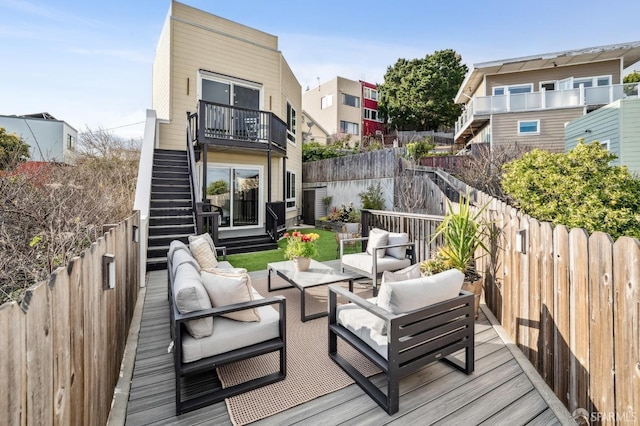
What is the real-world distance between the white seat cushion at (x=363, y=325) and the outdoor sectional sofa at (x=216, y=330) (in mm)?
599

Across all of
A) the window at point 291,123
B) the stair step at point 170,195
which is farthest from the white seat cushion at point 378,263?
the window at point 291,123

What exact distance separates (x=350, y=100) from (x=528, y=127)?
15828 millimetres

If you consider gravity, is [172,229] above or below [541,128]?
below

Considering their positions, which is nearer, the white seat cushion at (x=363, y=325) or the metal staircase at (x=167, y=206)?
the white seat cushion at (x=363, y=325)

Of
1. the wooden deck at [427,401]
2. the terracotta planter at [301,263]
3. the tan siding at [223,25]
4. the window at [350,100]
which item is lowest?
the wooden deck at [427,401]

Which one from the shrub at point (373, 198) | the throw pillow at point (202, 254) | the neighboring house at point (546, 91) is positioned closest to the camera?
the throw pillow at point (202, 254)

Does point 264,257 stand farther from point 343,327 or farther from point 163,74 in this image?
point 163,74

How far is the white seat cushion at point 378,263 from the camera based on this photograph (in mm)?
5121

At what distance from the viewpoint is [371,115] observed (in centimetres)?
3088

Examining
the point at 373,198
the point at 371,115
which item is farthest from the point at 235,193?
the point at 371,115

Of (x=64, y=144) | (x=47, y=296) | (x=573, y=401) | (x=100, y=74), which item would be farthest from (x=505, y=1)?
(x=64, y=144)

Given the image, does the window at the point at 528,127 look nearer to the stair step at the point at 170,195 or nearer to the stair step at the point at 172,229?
the stair step at the point at 170,195

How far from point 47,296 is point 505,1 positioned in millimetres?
14329

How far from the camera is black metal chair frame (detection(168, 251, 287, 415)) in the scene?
2346 mm
